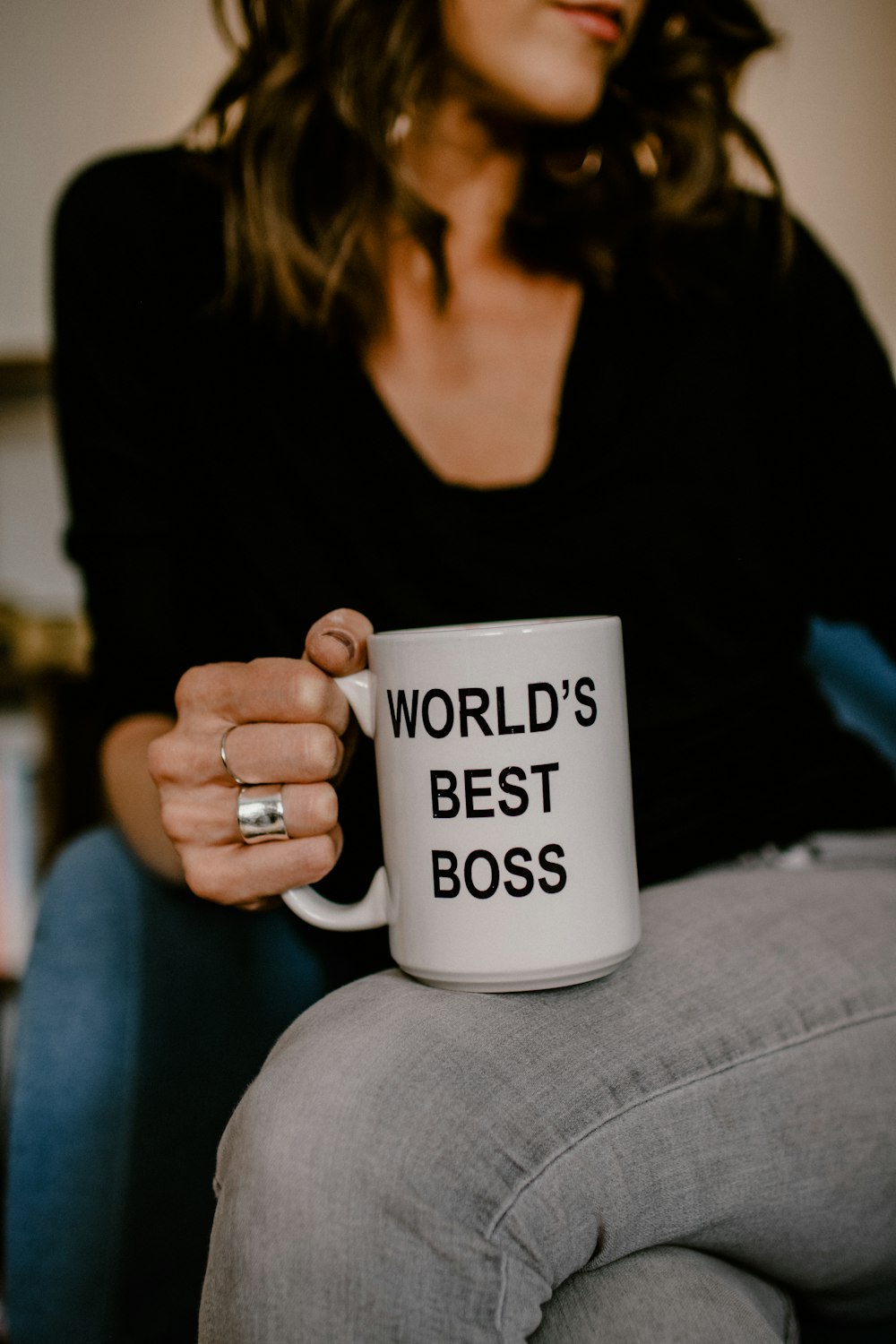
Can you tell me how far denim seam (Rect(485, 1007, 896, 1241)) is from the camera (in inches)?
15.8

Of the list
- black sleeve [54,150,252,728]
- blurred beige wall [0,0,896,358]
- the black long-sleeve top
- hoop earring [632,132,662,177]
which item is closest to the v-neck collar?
the black long-sleeve top

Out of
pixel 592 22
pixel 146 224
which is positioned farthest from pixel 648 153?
pixel 146 224

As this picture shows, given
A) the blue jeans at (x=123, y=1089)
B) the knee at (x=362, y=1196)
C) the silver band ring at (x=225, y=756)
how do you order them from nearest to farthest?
the knee at (x=362, y=1196), the silver band ring at (x=225, y=756), the blue jeans at (x=123, y=1089)

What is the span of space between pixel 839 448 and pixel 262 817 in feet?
1.85

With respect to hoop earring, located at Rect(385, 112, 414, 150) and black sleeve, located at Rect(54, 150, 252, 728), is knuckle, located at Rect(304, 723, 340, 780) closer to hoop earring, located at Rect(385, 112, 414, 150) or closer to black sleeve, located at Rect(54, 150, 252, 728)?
black sleeve, located at Rect(54, 150, 252, 728)

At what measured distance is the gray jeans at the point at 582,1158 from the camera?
385mm

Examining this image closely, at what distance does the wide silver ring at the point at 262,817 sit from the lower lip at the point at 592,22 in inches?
21.9

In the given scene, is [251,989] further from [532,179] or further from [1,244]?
[1,244]

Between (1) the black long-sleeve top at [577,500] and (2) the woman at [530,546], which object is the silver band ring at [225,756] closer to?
(2) the woman at [530,546]

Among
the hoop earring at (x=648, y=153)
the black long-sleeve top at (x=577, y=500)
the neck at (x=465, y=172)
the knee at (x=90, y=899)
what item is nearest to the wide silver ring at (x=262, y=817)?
the black long-sleeve top at (x=577, y=500)

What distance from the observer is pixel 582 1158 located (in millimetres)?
424

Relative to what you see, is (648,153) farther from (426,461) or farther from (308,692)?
(308,692)

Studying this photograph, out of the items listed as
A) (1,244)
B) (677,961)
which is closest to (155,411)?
(677,961)

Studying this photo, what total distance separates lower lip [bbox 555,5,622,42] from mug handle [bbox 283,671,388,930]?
20.1 inches
